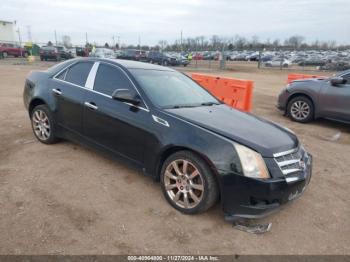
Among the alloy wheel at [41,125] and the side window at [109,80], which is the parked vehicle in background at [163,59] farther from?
the side window at [109,80]

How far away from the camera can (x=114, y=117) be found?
13.2 feet

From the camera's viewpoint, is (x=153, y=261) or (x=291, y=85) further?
(x=291, y=85)

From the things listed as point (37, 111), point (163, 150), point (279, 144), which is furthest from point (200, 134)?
point (37, 111)

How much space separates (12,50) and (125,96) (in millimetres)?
38935

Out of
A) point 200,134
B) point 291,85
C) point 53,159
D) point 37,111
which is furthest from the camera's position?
point 291,85

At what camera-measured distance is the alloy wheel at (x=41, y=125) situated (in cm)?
512

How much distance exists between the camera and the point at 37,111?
5219mm

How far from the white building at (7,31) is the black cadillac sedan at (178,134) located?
59.1 metres

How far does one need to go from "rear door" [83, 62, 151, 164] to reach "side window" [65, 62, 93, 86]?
0.83 feet

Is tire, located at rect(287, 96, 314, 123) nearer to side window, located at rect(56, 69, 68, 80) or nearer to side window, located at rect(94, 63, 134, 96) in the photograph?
side window, located at rect(94, 63, 134, 96)

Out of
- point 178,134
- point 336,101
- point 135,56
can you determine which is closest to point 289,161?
point 178,134

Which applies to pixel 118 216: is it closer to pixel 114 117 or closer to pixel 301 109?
pixel 114 117

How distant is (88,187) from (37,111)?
204 cm

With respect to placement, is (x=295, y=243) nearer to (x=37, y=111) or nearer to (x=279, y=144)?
(x=279, y=144)
